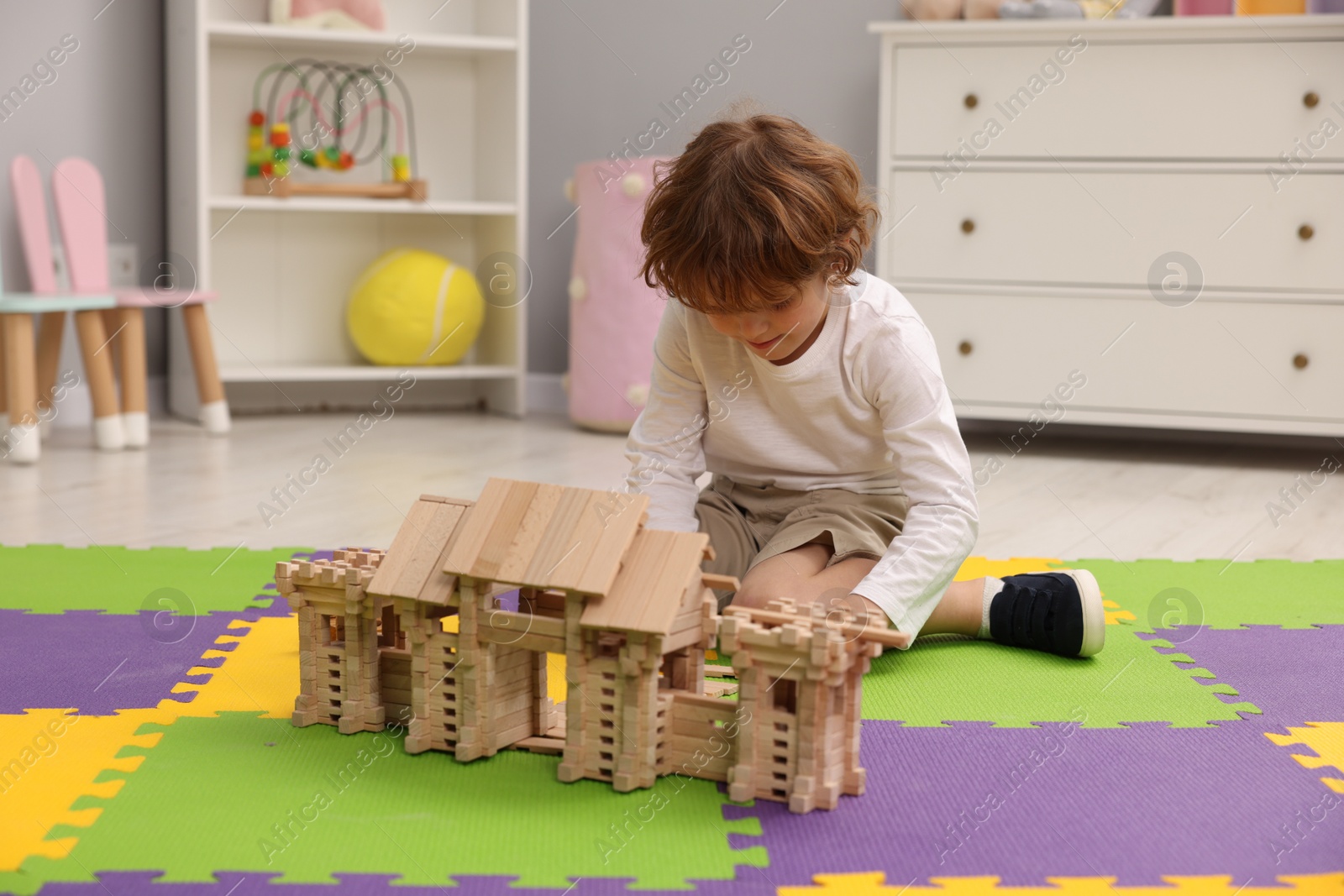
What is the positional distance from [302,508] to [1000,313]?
1261mm

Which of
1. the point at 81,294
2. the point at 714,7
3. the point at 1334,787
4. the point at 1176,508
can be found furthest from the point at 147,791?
the point at 714,7

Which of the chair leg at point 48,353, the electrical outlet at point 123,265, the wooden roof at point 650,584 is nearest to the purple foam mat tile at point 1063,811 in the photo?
the wooden roof at point 650,584

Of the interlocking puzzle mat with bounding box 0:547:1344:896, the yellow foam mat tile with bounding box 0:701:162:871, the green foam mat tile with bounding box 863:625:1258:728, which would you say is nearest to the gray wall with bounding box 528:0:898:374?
the green foam mat tile with bounding box 863:625:1258:728

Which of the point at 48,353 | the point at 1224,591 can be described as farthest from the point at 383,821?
the point at 48,353

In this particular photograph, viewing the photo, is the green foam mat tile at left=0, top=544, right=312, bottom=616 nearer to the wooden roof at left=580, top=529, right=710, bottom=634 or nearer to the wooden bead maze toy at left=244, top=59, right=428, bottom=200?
the wooden roof at left=580, top=529, right=710, bottom=634

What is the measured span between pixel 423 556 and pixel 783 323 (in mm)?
342

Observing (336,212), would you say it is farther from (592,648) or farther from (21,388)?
(592,648)

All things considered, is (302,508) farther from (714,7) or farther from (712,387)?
(714,7)

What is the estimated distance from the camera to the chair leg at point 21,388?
2.04 m

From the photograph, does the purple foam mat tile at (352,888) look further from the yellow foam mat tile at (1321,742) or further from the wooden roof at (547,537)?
the yellow foam mat tile at (1321,742)

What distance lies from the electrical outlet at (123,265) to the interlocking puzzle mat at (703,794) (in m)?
1.66

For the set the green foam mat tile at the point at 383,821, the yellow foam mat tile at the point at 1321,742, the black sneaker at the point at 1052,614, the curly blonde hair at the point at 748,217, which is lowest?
the yellow foam mat tile at the point at 1321,742

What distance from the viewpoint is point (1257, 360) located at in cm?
220

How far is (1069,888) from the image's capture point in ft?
2.25
